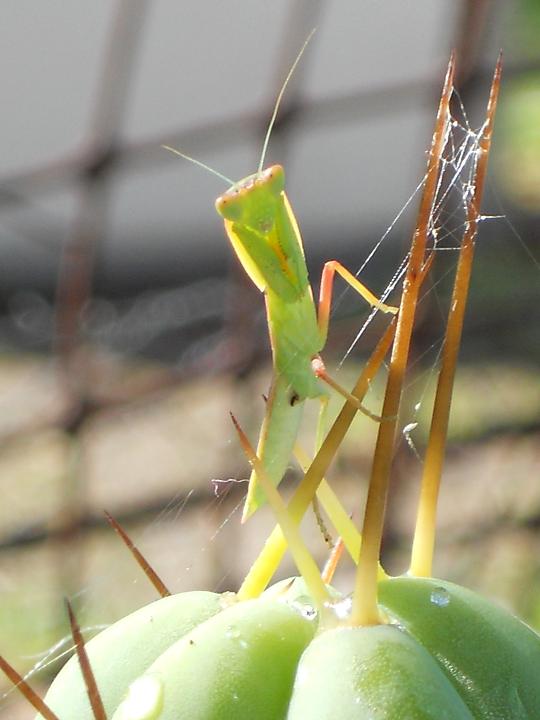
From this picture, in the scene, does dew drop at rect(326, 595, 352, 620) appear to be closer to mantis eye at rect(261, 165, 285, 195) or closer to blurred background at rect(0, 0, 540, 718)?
mantis eye at rect(261, 165, 285, 195)

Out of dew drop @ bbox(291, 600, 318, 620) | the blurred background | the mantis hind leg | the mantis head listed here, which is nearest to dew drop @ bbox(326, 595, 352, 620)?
dew drop @ bbox(291, 600, 318, 620)

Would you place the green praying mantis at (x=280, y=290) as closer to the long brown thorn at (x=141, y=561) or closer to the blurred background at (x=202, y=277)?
the long brown thorn at (x=141, y=561)

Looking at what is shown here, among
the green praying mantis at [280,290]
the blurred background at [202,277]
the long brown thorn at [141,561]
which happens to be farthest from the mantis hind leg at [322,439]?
the blurred background at [202,277]

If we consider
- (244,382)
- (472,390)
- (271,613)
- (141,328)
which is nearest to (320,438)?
(271,613)

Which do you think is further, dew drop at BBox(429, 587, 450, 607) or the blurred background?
the blurred background

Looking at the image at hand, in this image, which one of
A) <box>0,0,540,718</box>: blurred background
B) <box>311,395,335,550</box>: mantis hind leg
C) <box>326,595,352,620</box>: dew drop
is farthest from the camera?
<box>0,0,540,718</box>: blurred background

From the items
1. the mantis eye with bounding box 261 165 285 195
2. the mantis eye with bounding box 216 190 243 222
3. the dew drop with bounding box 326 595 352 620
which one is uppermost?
the mantis eye with bounding box 261 165 285 195

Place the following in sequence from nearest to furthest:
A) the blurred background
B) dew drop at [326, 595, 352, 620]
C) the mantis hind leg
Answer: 1. dew drop at [326, 595, 352, 620]
2. the mantis hind leg
3. the blurred background
